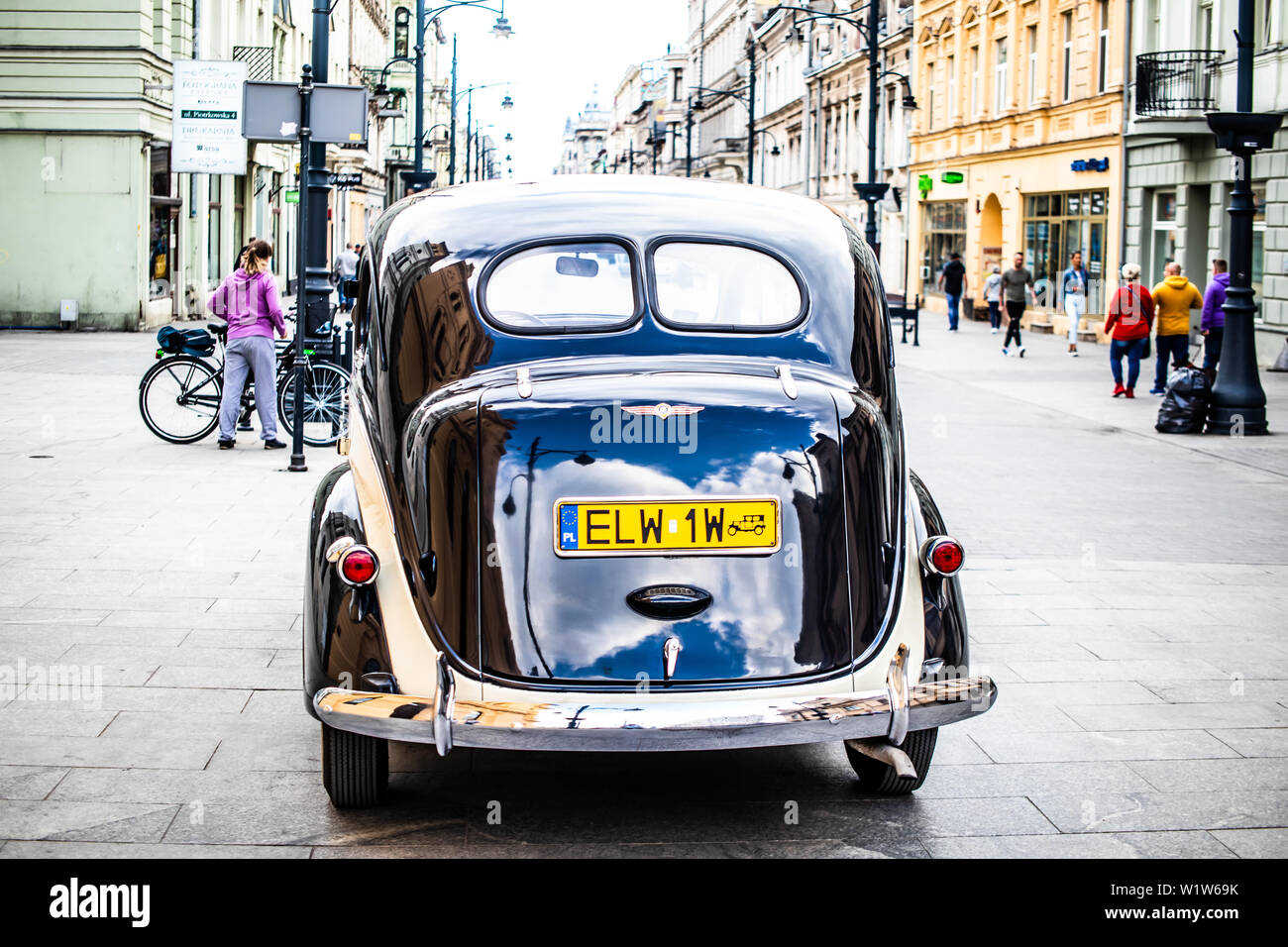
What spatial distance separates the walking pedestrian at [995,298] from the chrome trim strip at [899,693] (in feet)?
101

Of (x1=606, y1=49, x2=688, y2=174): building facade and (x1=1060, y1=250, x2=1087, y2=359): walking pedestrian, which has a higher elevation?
(x1=606, y1=49, x2=688, y2=174): building facade

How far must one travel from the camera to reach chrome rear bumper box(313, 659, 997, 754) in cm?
447

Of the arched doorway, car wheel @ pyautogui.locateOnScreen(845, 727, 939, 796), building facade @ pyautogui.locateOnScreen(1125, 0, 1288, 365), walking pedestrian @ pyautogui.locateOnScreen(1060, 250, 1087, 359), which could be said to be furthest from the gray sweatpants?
the arched doorway

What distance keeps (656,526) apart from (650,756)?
4.46 feet

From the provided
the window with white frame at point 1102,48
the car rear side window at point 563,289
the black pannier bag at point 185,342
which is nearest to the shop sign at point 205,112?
the black pannier bag at point 185,342

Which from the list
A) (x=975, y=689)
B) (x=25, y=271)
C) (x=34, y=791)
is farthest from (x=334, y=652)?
(x=25, y=271)

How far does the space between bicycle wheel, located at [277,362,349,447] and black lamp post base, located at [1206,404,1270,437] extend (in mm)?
8609

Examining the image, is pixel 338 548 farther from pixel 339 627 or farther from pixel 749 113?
pixel 749 113

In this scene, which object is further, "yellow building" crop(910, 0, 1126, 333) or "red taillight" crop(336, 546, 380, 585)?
"yellow building" crop(910, 0, 1126, 333)

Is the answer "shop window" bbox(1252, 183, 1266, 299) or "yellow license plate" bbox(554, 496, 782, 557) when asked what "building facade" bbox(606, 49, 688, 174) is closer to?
"shop window" bbox(1252, 183, 1266, 299)

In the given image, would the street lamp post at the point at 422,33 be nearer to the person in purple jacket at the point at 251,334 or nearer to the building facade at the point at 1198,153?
the building facade at the point at 1198,153

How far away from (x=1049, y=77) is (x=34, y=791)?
1337 inches

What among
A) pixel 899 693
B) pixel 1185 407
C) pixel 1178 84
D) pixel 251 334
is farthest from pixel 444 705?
pixel 1178 84

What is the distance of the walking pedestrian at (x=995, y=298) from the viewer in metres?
35.3
